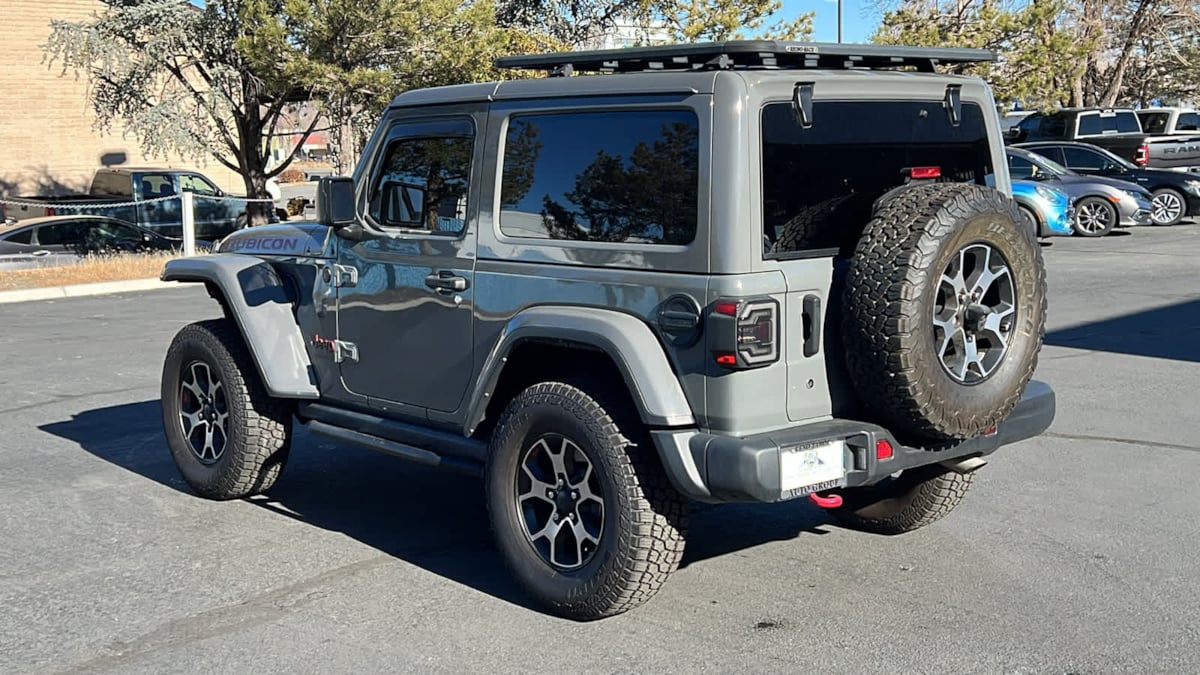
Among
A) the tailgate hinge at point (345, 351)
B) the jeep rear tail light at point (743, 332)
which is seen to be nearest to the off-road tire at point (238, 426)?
the tailgate hinge at point (345, 351)

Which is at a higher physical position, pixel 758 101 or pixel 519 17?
pixel 519 17

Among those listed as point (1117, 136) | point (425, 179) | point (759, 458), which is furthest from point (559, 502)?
point (1117, 136)

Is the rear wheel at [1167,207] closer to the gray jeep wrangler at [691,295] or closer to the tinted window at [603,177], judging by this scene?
the gray jeep wrangler at [691,295]

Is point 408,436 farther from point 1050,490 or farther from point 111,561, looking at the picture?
point 1050,490

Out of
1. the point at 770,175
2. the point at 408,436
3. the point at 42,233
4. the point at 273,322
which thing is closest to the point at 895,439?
the point at 770,175

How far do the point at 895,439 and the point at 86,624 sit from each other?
10.3 ft

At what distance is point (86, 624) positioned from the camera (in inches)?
194

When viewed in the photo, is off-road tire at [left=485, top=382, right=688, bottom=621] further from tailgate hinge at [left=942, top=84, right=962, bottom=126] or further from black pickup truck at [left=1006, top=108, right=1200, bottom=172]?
black pickup truck at [left=1006, top=108, right=1200, bottom=172]

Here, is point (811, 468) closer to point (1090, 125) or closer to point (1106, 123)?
point (1090, 125)

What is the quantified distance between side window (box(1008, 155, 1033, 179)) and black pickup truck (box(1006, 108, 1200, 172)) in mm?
7360

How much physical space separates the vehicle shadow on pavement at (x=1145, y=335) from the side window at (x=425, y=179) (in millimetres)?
6911

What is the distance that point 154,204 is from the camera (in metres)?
24.3

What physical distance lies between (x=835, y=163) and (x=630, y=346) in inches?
41.6

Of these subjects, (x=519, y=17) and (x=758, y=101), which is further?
(x=519, y=17)
